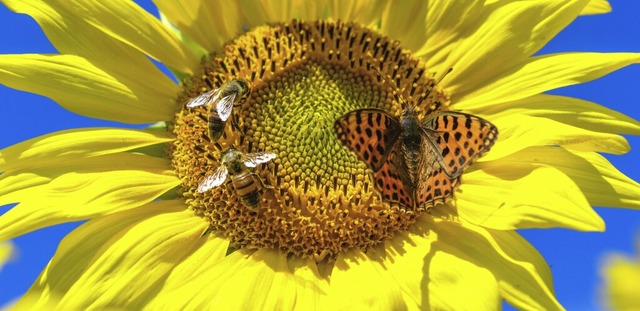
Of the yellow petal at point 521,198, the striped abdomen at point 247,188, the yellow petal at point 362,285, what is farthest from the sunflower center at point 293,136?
the yellow petal at point 521,198

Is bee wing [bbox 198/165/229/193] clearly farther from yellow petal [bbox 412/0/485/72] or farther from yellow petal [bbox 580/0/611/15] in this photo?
yellow petal [bbox 580/0/611/15]

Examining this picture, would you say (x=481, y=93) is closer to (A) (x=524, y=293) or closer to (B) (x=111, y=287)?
(A) (x=524, y=293)

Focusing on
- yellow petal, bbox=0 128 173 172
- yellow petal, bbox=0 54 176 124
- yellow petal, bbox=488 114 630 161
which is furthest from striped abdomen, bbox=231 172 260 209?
yellow petal, bbox=488 114 630 161

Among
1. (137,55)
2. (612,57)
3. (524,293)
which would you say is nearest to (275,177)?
(137,55)

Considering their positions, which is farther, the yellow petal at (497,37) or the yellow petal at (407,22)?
the yellow petal at (407,22)

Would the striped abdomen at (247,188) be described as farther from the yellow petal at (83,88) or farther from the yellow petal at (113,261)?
the yellow petal at (83,88)

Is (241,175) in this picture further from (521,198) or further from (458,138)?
(521,198)

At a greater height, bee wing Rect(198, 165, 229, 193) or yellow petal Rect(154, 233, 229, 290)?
bee wing Rect(198, 165, 229, 193)
